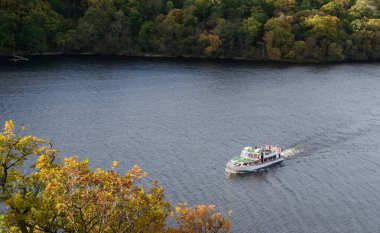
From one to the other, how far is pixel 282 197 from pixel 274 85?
2444 inches

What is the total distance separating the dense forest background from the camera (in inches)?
6334

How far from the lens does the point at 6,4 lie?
500ft

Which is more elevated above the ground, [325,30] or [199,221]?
[325,30]

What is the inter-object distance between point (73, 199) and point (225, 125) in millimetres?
70703

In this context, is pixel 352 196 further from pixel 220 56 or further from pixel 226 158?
pixel 220 56

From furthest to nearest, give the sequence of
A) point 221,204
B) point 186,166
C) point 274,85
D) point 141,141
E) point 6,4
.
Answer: point 6,4 → point 274,85 → point 141,141 → point 186,166 → point 221,204

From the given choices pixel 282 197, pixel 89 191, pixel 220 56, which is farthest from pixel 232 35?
pixel 89 191

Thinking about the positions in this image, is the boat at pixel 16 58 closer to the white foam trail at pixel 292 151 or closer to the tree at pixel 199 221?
the white foam trail at pixel 292 151

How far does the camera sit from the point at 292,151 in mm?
91250

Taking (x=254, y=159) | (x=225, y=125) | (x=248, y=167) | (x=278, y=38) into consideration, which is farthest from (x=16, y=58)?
(x=248, y=167)

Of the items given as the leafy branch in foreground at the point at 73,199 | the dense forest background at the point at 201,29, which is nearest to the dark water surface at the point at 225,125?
the dense forest background at the point at 201,29

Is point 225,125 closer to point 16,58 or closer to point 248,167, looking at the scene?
point 248,167

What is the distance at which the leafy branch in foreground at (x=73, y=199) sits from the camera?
32.3 metres

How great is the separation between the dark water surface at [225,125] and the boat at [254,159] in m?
1.48
